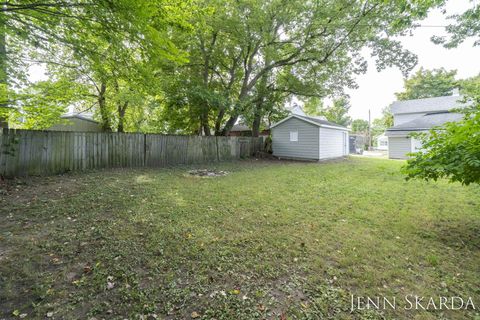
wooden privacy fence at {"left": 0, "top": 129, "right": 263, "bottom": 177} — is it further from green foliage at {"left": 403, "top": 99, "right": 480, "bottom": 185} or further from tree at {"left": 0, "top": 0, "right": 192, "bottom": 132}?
green foliage at {"left": 403, "top": 99, "right": 480, "bottom": 185}

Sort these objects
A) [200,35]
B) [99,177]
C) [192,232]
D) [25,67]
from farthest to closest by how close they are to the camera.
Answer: [200,35], [99,177], [25,67], [192,232]

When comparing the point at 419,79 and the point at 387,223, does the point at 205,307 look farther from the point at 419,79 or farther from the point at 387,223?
the point at 419,79

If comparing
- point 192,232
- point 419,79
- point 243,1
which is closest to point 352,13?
point 243,1

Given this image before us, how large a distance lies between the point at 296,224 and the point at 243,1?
1094 cm

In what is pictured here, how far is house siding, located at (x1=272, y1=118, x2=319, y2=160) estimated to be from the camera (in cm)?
1315

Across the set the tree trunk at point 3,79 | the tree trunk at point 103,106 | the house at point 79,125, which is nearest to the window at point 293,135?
the tree trunk at point 103,106

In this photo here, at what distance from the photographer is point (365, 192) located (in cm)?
579

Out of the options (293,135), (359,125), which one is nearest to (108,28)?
(293,135)

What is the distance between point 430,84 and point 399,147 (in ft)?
64.5

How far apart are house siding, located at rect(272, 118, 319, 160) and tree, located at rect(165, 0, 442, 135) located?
199 centimetres

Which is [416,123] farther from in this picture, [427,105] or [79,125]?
[79,125]

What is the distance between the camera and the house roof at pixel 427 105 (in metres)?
19.5

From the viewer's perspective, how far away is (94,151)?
24.5ft

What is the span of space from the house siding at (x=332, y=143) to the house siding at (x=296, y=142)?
54cm
